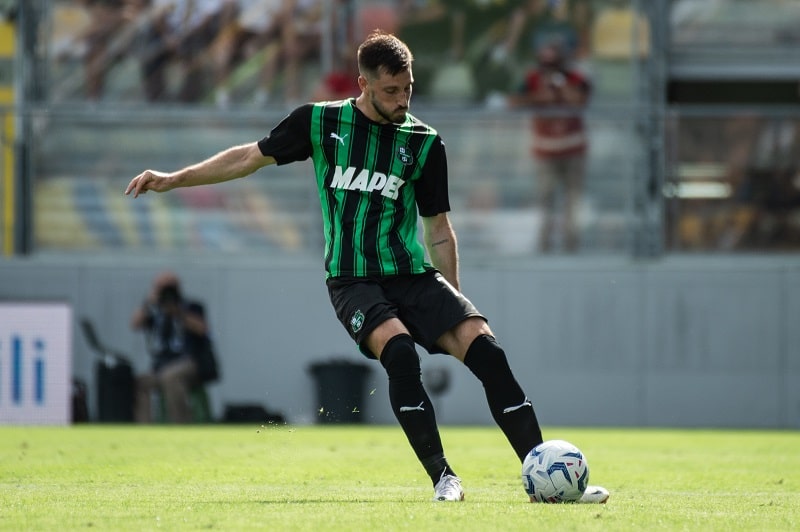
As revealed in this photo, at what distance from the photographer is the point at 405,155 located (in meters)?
6.97

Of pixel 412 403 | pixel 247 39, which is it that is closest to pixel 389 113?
pixel 412 403

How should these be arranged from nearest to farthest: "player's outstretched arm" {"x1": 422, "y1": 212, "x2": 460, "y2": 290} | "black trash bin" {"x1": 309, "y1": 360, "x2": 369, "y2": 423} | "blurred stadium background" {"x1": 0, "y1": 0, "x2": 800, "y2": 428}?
"player's outstretched arm" {"x1": 422, "y1": 212, "x2": 460, "y2": 290}
"blurred stadium background" {"x1": 0, "y1": 0, "x2": 800, "y2": 428}
"black trash bin" {"x1": 309, "y1": 360, "x2": 369, "y2": 423}

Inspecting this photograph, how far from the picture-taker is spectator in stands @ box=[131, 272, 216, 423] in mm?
16094

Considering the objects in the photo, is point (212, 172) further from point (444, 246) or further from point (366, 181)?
point (444, 246)

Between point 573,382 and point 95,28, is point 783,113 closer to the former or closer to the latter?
Answer: point 573,382

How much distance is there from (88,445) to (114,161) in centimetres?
549

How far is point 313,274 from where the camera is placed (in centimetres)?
1642

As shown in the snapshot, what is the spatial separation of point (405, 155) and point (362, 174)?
224 millimetres

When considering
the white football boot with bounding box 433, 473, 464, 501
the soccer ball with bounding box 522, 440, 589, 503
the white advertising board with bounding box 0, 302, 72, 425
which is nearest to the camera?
the soccer ball with bounding box 522, 440, 589, 503

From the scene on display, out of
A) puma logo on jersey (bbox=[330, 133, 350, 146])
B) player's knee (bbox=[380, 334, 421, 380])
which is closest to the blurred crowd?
puma logo on jersey (bbox=[330, 133, 350, 146])

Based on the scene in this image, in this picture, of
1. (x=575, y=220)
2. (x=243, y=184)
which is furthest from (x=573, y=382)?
(x=243, y=184)

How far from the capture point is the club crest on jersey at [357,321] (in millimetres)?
6703

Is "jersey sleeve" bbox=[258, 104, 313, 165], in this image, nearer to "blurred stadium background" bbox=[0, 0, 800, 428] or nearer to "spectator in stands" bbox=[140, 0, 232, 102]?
"blurred stadium background" bbox=[0, 0, 800, 428]

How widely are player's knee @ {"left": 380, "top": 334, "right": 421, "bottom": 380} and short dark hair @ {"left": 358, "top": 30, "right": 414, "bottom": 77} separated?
1.18 m
